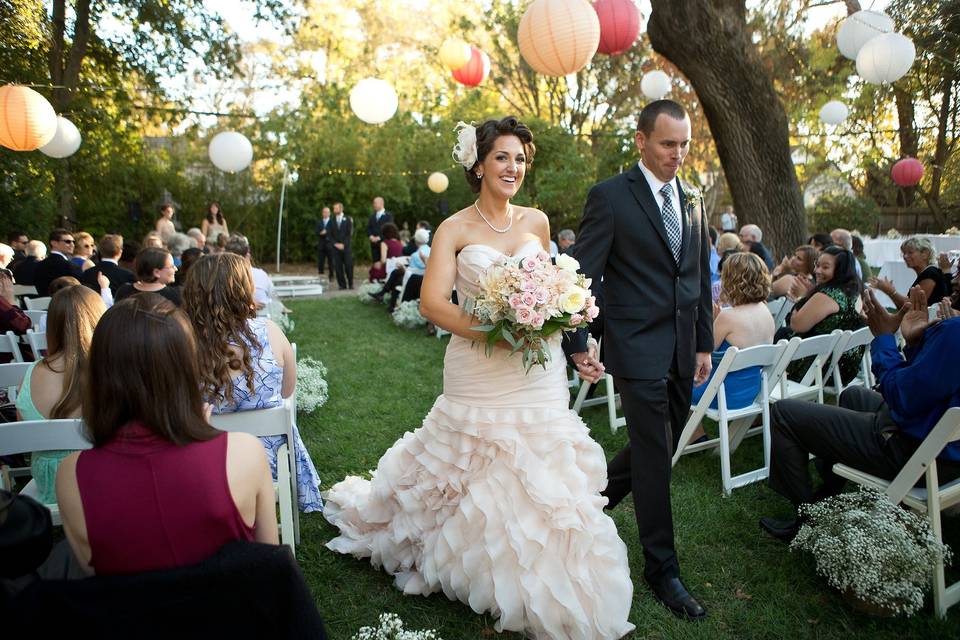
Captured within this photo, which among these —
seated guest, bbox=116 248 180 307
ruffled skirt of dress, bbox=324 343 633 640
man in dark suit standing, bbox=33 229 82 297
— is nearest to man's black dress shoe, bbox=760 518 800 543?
ruffled skirt of dress, bbox=324 343 633 640

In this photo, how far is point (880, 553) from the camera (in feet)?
8.82

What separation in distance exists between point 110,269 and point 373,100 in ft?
21.3

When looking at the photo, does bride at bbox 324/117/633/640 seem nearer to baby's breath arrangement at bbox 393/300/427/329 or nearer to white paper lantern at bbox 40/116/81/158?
baby's breath arrangement at bbox 393/300/427/329

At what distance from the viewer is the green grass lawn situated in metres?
2.81

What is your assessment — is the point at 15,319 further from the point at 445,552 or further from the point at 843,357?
the point at 843,357

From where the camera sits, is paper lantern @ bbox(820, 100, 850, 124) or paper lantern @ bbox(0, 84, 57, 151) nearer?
paper lantern @ bbox(0, 84, 57, 151)

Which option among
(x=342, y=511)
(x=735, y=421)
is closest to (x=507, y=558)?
(x=342, y=511)

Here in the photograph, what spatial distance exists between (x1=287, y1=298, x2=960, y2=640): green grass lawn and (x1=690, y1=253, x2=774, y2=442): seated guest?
0.57 metres

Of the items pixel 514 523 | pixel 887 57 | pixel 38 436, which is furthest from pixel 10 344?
pixel 887 57

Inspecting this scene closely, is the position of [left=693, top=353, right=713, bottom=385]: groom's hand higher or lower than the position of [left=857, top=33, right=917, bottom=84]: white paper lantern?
lower

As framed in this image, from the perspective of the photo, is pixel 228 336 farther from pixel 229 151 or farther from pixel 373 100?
pixel 229 151

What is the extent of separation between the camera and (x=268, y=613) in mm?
1453

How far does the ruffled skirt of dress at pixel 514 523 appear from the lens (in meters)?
2.64

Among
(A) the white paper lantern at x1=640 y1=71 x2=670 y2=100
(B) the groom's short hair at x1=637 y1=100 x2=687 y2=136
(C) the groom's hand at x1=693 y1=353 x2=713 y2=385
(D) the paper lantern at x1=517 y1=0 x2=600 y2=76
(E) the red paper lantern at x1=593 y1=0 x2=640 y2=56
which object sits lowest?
(C) the groom's hand at x1=693 y1=353 x2=713 y2=385
